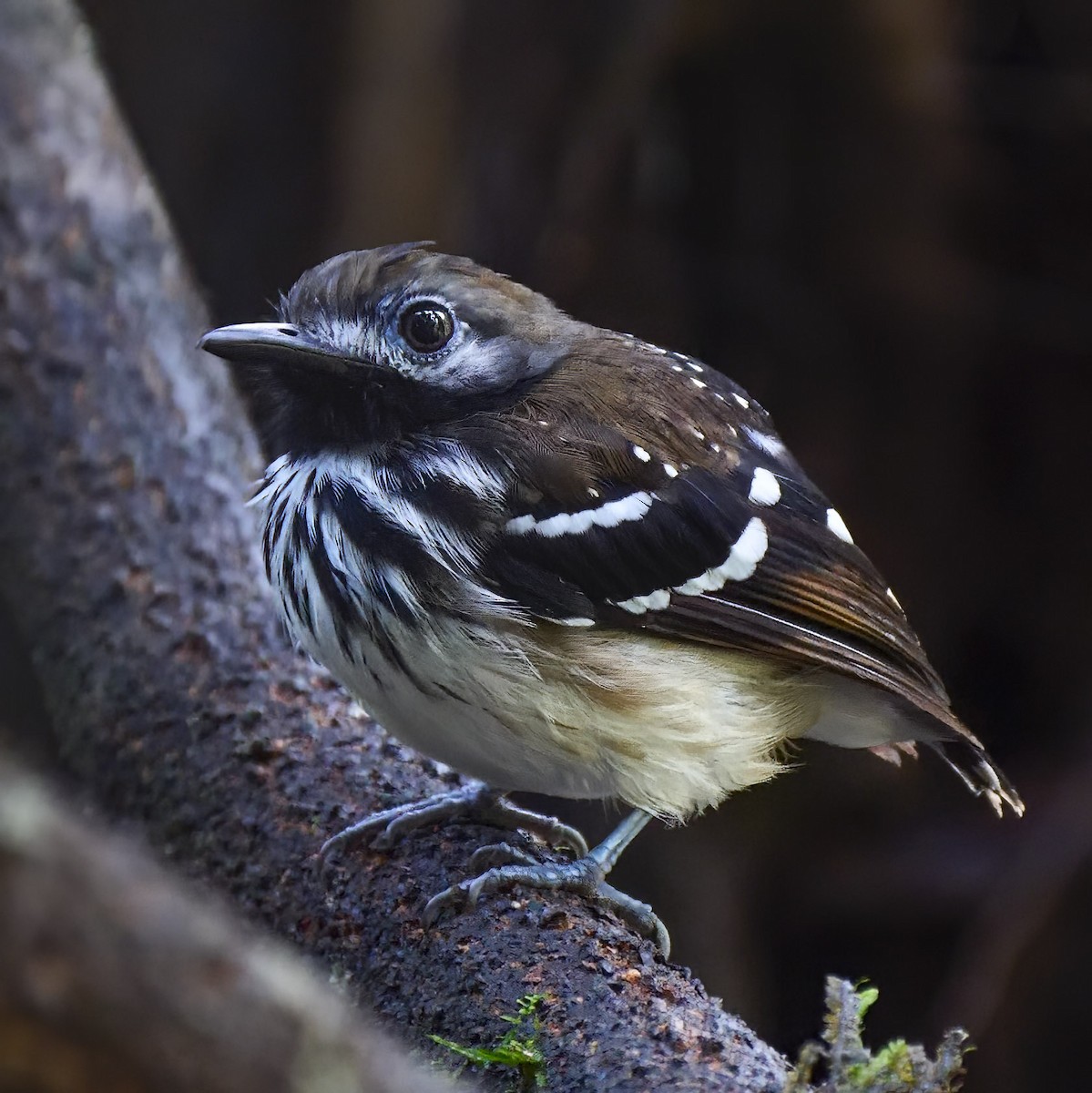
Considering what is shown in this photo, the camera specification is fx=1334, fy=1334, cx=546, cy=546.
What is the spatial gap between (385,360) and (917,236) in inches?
148

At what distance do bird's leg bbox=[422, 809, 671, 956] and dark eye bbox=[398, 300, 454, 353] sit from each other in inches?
42.9

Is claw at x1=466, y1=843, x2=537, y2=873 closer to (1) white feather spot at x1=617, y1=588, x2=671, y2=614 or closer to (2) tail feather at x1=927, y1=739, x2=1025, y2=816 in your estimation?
(1) white feather spot at x1=617, y1=588, x2=671, y2=614

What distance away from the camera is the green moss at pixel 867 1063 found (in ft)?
6.08

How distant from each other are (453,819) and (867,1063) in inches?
52.1

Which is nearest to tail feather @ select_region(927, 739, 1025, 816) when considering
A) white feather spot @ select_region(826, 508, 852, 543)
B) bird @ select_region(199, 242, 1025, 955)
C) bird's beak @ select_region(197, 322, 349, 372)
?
bird @ select_region(199, 242, 1025, 955)

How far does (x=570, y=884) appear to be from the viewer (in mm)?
2750

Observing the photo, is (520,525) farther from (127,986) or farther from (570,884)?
(127,986)

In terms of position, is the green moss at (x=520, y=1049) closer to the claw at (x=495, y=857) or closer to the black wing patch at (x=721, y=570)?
the claw at (x=495, y=857)

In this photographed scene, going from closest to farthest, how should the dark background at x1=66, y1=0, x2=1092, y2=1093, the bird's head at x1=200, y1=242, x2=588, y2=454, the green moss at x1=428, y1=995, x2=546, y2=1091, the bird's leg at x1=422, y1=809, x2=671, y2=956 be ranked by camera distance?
1. the green moss at x1=428, y1=995, x2=546, y2=1091
2. the bird's leg at x1=422, y1=809, x2=671, y2=956
3. the bird's head at x1=200, y1=242, x2=588, y2=454
4. the dark background at x1=66, y1=0, x2=1092, y2=1093

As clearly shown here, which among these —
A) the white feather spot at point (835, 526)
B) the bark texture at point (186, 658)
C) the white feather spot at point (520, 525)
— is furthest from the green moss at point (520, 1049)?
the white feather spot at point (835, 526)

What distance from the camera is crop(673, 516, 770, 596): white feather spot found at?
112 inches

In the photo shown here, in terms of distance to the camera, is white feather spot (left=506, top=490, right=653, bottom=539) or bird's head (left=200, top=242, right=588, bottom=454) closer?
white feather spot (left=506, top=490, right=653, bottom=539)

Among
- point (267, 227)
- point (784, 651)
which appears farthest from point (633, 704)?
point (267, 227)

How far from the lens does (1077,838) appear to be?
17.2 ft
